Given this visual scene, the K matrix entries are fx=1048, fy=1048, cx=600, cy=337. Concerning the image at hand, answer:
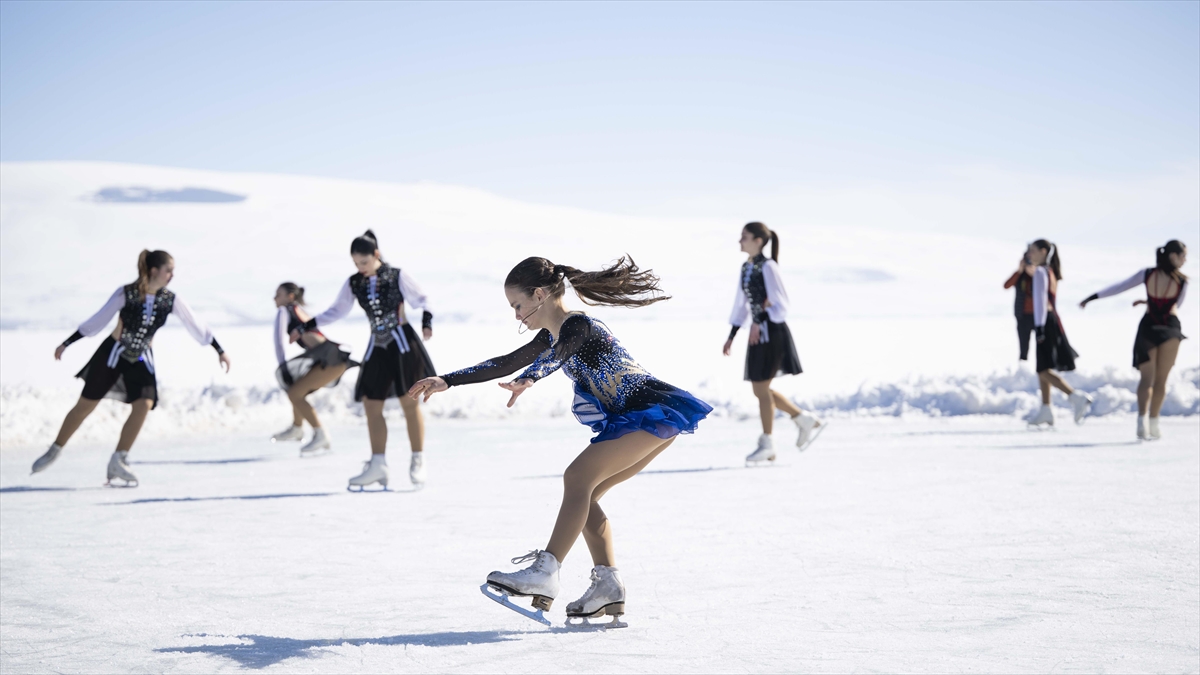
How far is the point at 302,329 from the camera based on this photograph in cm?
766

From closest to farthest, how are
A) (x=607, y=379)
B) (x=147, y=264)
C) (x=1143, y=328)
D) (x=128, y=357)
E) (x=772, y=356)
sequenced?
1. (x=607, y=379)
2. (x=147, y=264)
3. (x=128, y=357)
4. (x=772, y=356)
5. (x=1143, y=328)

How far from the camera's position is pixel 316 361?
9.37 m

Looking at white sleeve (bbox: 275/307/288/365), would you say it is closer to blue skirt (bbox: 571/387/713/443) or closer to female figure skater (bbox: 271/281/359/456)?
female figure skater (bbox: 271/281/359/456)

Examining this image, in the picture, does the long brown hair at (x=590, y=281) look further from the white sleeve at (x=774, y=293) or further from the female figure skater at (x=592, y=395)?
the white sleeve at (x=774, y=293)

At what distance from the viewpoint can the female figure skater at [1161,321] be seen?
9078 mm

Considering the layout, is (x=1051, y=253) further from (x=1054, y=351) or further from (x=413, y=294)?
(x=413, y=294)

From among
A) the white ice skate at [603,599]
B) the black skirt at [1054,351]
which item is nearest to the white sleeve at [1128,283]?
the black skirt at [1054,351]

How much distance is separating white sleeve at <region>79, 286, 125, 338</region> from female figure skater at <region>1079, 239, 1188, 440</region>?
807cm

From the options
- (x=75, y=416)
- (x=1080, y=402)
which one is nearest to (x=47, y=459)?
(x=75, y=416)

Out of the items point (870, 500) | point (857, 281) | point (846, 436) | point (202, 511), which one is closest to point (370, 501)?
point (202, 511)

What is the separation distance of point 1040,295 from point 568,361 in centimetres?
807

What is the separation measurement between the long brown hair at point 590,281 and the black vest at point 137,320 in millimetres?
4894

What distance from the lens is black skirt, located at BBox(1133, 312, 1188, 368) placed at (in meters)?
9.11

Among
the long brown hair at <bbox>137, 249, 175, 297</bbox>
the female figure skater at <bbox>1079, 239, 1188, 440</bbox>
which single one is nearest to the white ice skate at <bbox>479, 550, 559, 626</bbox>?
the long brown hair at <bbox>137, 249, 175, 297</bbox>
